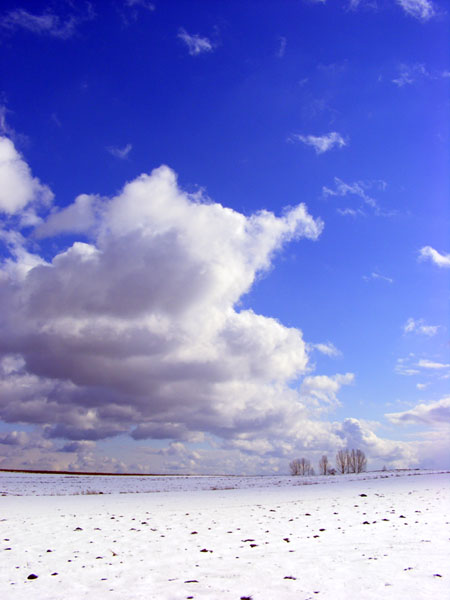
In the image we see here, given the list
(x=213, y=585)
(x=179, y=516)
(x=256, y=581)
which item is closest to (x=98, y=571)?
(x=213, y=585)

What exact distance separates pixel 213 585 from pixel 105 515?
1470 centimetres

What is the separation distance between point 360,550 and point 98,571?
250 inches

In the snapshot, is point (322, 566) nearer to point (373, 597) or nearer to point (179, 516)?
point (373, 597)

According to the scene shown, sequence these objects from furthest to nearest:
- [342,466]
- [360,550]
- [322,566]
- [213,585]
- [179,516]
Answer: [342,466], [179,516], [360,550], [322,566], [213,585]

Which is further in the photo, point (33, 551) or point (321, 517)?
point (321, 517)

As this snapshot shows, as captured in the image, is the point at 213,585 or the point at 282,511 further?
the point at 282,511

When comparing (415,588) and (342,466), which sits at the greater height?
(415,588)

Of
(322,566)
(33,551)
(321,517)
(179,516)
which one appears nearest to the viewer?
(322,566)

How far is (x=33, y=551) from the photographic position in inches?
494

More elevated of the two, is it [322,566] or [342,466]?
[322,566]

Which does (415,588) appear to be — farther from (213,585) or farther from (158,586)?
(158,586)

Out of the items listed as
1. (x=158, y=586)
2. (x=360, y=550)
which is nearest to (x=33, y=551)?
(x=158, y=586)

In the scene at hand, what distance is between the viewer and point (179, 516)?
800 inches

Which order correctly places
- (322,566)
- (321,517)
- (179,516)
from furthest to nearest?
(179,516) → (321,517) → (322,566)
